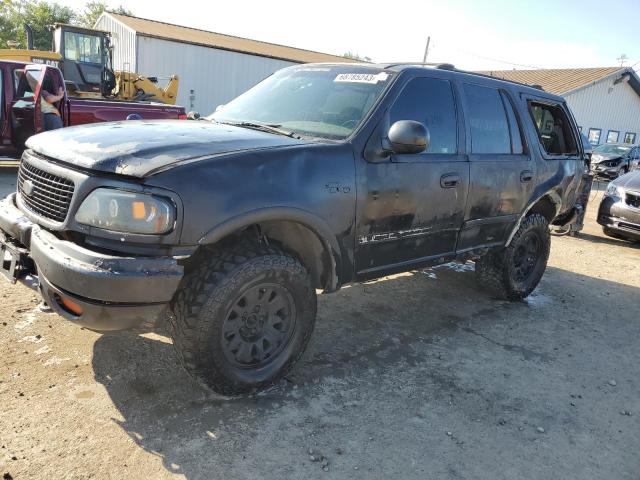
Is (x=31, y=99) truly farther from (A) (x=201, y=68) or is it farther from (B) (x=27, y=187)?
(A) (x=201, y=68)

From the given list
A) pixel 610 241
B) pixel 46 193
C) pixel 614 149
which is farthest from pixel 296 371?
pixel 614 149

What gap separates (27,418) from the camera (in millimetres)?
2689

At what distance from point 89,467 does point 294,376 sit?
1346mm

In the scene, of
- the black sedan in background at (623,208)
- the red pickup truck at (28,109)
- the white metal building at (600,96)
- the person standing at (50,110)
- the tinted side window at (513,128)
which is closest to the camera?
the tinted side window at (513,128)

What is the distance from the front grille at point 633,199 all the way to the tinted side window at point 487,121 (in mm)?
5203

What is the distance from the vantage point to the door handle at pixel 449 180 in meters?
3.80

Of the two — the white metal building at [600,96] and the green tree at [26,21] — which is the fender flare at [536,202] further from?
the green tree at [26,21]

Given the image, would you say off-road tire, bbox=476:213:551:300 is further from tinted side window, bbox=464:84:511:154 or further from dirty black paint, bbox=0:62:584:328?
tinted side window, bbox=464:84:511:154

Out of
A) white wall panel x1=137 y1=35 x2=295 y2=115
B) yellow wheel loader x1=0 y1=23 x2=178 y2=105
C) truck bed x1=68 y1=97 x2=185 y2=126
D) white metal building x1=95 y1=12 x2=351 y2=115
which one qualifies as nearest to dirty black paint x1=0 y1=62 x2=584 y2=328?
truck bed x1=68 y1=97 x2=185 y2=126

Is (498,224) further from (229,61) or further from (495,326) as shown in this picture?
(229,61)

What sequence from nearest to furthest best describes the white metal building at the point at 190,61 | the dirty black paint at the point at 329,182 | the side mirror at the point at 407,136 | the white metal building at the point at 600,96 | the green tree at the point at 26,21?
the dirty black paint at the point at 329,182 < the side mirror at the point at 407,136 < the white metal building at the point at 190,61 < the white metal building at the point at 600,96 < the green tree at the point at 26,21

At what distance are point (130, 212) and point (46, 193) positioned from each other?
662 mm

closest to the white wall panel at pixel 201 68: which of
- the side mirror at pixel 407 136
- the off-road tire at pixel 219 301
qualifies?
the side mirror at pixel 407 136

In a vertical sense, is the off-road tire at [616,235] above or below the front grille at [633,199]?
below
